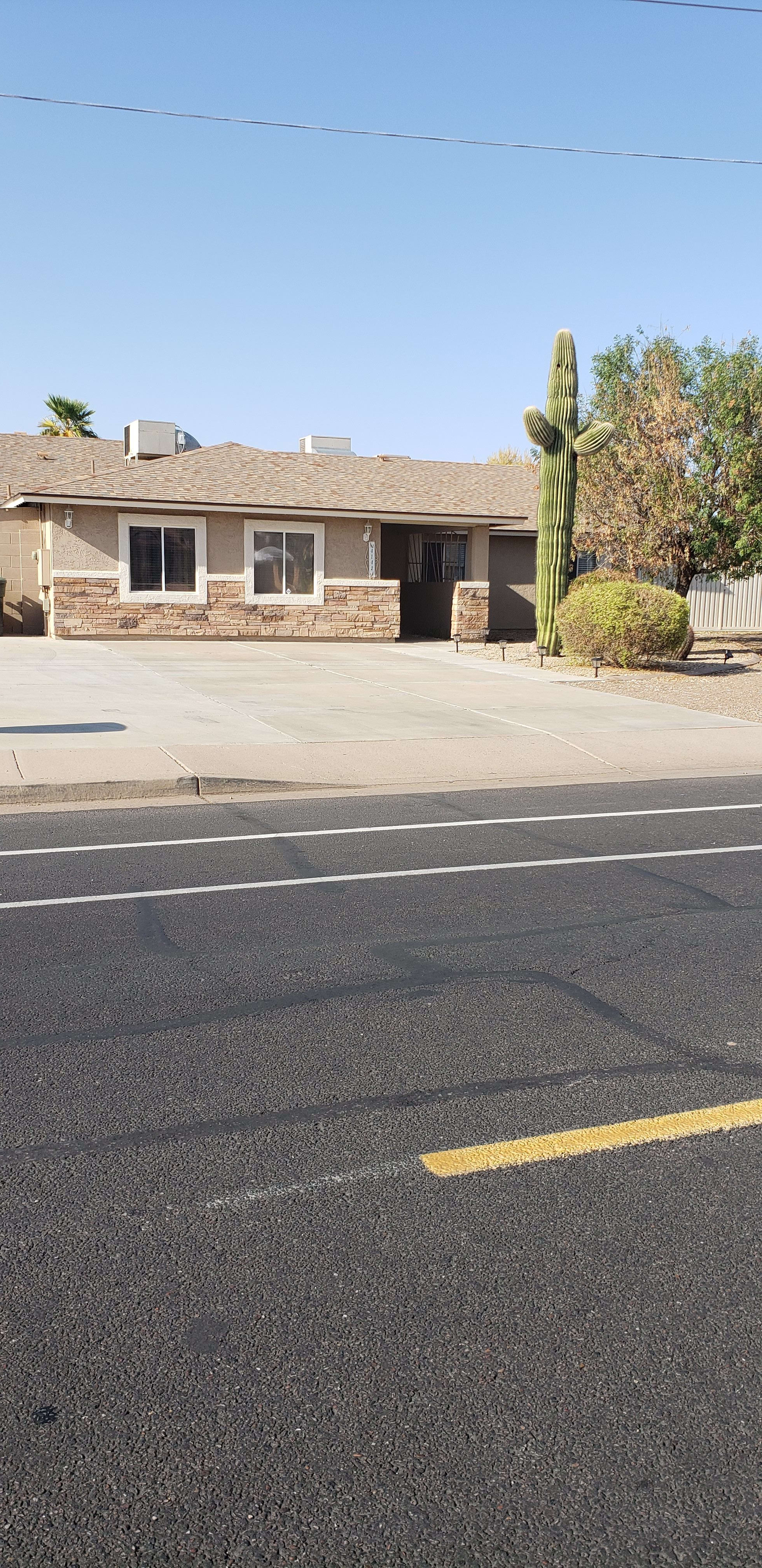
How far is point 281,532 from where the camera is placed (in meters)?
28.3

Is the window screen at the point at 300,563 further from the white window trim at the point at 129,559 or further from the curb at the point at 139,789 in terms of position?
the curb at the point at 139,789

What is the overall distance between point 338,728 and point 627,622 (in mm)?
8289

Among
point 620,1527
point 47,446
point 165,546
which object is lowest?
point 620,1527

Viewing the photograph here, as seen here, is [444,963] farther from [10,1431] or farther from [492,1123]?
[10,1431]

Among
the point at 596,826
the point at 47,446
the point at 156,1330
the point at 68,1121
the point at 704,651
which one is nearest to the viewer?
the point at 156,1330

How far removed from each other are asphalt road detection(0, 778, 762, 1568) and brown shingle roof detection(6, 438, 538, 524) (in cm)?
2149

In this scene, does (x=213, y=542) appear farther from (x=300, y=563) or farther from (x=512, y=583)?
(x=512, y=583)

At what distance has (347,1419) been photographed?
8.75 feet

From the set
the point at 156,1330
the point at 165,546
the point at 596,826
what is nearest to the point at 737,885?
the point at 596,826

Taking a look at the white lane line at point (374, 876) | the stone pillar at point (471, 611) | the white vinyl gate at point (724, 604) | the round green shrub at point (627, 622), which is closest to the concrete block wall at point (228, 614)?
the stone pillar at point (471, 611)

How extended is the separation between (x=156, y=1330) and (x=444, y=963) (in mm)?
3043

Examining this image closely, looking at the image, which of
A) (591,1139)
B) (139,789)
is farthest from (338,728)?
(591,1139)

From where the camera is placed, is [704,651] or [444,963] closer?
[444,963]

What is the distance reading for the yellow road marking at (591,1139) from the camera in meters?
3.84
